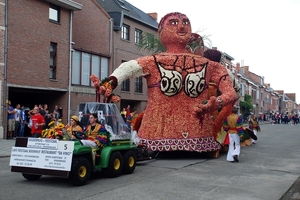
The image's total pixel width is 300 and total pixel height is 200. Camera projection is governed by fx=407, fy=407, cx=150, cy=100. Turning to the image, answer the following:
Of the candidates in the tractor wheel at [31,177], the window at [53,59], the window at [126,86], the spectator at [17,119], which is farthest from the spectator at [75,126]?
the window at [126,86]

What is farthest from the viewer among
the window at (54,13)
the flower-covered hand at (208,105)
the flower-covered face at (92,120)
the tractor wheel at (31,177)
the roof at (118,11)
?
the roof at (118,11)

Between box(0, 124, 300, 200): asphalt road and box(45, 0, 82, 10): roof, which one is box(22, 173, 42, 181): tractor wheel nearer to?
box(0, 124, 300, 200): asphalt road

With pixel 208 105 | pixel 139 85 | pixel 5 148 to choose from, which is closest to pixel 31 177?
pixel 208 105

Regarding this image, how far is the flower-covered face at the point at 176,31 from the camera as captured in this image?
1225 centimetres

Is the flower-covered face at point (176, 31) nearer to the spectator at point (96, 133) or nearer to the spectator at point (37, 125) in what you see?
the spectator at point (96, 133)

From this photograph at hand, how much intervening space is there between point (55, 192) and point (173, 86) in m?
5.66

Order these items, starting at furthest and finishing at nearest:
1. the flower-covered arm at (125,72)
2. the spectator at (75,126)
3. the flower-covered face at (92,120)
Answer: the flower-covered arm at (125,72)
the flower-covered face at (92,120)
the spectator at (75,126)

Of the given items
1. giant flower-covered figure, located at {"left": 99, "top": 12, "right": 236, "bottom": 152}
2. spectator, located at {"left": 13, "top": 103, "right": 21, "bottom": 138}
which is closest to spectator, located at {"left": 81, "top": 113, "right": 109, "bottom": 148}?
giant flower-covered figure, located at {"left": 99, "top": 12, "right": 236, "bottom": 152}

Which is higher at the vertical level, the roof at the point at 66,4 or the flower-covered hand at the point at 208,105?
the roof at the point at 66,4

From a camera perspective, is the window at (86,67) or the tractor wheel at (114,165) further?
the window at (86,67)

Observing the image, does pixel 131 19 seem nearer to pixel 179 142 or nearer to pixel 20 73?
pixel 20 73

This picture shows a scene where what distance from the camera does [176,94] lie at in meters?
Answer: 12.0

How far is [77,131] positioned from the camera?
8.45m

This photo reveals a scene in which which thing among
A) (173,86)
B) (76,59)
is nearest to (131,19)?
(76,59)
